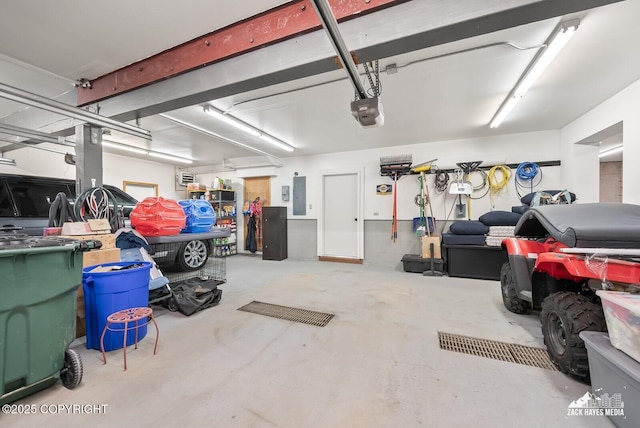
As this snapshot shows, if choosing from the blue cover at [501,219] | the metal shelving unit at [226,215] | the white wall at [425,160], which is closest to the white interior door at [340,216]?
the white wall at [425,160]

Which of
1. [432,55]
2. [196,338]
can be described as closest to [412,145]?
[432,55]

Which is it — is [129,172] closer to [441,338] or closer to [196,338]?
[196,338]

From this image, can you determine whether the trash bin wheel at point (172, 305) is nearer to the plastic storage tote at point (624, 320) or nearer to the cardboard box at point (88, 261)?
the cardboard box at point (88, 261)

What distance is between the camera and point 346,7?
67.4 inches

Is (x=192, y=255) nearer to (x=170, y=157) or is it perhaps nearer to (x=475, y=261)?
(x=170, y=157)

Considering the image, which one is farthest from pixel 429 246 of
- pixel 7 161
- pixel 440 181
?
pixel 7 161

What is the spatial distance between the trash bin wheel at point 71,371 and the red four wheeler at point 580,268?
3.25 metres

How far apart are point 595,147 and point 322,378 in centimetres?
Answer: 557

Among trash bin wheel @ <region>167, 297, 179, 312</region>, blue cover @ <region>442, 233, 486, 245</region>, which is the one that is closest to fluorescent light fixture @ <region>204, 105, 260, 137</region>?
trash bin wheel @ <region>167, 297, 179, 312</region>

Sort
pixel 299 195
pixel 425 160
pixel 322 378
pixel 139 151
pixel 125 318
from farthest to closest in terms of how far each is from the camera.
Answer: pixel 299 195
pixel 139 151
pixel 425 160
pixel 125 318
pixel 322 378

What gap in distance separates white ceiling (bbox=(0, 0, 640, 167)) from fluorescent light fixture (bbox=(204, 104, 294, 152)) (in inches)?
5.3

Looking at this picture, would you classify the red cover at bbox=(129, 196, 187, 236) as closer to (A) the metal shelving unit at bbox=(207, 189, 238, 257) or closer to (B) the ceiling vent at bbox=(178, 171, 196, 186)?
(A) the metal shelving unit at bbox=(207, 189, 238, 257)

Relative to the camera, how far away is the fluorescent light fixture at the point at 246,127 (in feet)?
11.4

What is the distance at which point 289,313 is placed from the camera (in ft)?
9.24
